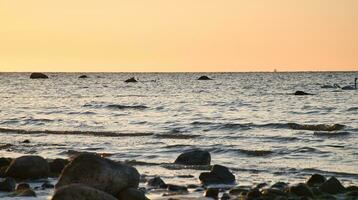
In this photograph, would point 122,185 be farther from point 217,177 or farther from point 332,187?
point 332,187

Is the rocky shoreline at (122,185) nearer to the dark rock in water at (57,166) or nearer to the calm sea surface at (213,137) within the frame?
the dark rock in water at (57,166)

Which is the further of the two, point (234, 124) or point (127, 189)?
point (234, 124)

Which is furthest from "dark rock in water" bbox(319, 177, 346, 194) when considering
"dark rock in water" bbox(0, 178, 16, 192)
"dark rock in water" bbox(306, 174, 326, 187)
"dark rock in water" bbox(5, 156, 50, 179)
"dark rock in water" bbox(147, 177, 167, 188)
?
"dark rock in water" bbox(5, 156, 50, 179)

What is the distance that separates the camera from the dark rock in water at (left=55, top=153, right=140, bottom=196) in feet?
46.3

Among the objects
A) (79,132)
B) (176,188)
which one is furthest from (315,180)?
(79,132)

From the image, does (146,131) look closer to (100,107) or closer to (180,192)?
(180,192)

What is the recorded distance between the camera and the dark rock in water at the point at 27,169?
708 inches

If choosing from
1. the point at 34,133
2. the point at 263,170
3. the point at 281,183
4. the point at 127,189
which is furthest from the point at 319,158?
the point at 34,133

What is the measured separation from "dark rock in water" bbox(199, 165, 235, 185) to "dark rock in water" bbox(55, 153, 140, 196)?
3.34 metres

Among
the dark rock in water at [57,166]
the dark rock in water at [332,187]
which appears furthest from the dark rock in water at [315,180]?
the dark rock in water at [57,166]

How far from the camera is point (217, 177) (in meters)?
17.4

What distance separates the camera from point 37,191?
616 inches

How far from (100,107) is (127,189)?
37532mm

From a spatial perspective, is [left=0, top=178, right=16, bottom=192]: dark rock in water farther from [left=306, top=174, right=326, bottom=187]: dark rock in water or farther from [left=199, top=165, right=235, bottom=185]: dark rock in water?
[left=306, top=174, right=326, bottom=187]: dark rock in water
